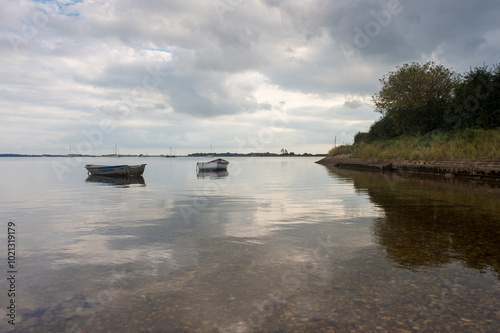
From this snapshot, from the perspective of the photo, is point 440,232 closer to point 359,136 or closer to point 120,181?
point 120,181

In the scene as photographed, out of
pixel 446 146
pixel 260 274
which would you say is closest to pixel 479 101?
pixel 446 146

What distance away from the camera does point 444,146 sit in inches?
1221

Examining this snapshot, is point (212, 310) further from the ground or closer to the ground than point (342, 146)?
closer to the ground

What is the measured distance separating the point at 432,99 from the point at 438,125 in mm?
4799

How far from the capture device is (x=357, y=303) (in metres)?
4.24

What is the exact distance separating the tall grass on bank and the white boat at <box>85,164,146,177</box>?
30.8 metres

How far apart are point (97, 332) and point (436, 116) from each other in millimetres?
47516

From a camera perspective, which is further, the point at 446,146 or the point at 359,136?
the point at 359,136

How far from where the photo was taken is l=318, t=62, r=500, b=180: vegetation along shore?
2691 cm

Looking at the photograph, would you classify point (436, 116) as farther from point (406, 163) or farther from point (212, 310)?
point (212, 310)

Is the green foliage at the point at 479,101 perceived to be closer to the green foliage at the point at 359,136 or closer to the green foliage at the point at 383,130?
the green foliage at the point at 383,130

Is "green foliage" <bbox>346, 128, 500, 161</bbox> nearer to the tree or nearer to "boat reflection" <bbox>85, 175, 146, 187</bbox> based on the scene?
the tree

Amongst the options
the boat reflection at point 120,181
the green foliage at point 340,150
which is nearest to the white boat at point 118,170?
the boat reflection at point 120,181

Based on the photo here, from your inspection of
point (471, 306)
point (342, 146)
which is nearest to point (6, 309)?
point (471, 306)
